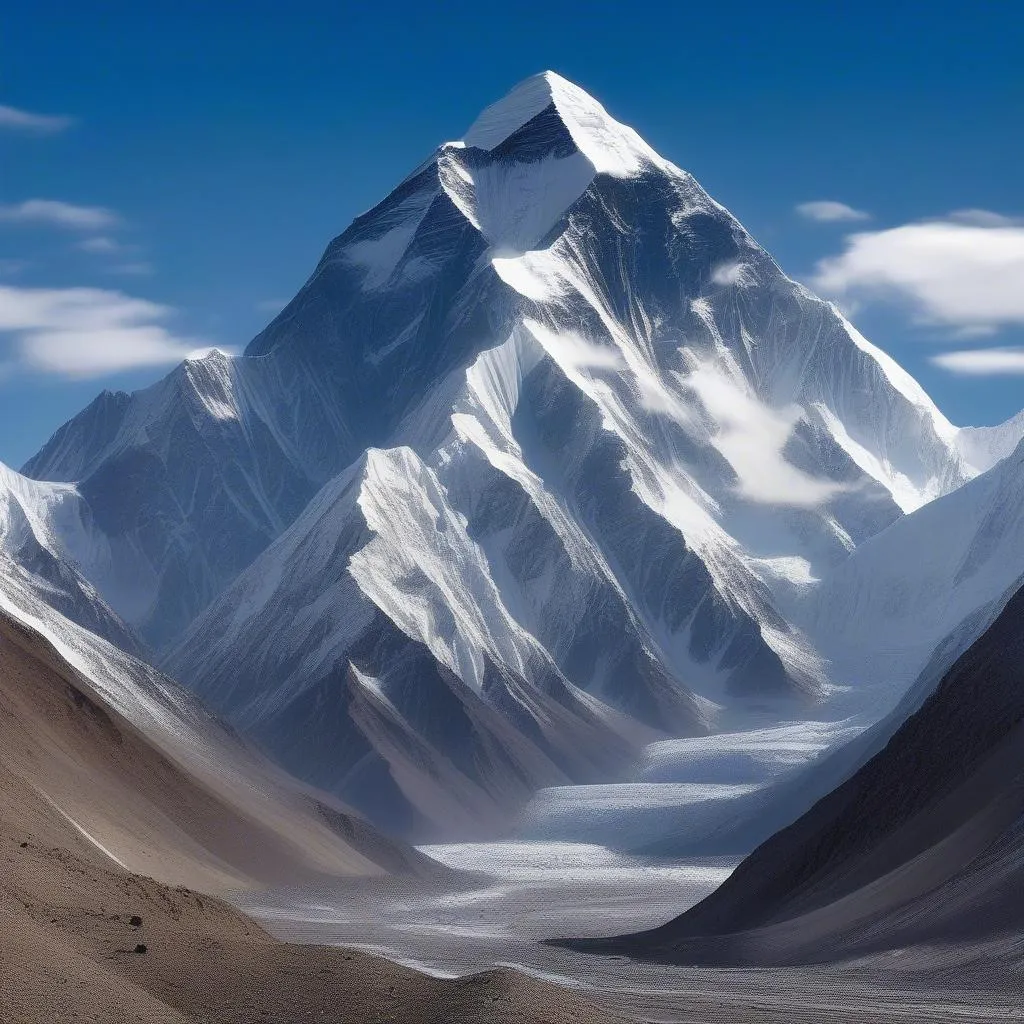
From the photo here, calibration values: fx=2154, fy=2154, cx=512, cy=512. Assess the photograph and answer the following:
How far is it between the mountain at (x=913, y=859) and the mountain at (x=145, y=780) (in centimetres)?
3053

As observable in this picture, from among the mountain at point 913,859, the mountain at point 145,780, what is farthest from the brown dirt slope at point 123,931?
the mountain at point 913,859

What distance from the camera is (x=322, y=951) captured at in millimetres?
72188

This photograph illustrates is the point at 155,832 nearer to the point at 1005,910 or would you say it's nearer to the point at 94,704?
the point at 94,704

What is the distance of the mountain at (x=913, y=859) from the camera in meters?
79.8

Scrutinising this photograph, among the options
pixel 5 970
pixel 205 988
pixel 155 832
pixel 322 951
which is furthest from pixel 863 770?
pixel 5 970

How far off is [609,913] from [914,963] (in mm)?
73762

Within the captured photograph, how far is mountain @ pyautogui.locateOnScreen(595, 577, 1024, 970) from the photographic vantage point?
7975cm

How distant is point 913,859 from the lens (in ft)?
311

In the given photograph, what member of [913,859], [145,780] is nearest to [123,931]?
[913,859]

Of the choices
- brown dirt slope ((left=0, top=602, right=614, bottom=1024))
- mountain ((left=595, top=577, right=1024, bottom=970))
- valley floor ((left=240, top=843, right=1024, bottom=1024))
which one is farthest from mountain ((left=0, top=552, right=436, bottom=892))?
mountain ((left=595, top=577, right=1024, bottom=970))

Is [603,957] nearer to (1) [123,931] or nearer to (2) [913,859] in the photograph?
(2) [913,859]

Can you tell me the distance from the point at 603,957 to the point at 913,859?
1625 cm

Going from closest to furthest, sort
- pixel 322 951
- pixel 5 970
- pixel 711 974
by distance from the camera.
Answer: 1. pixel 5 970
2. pixel 322 951
3. pixel 711 974

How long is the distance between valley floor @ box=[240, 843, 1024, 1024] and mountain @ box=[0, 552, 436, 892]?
5.26 meters
